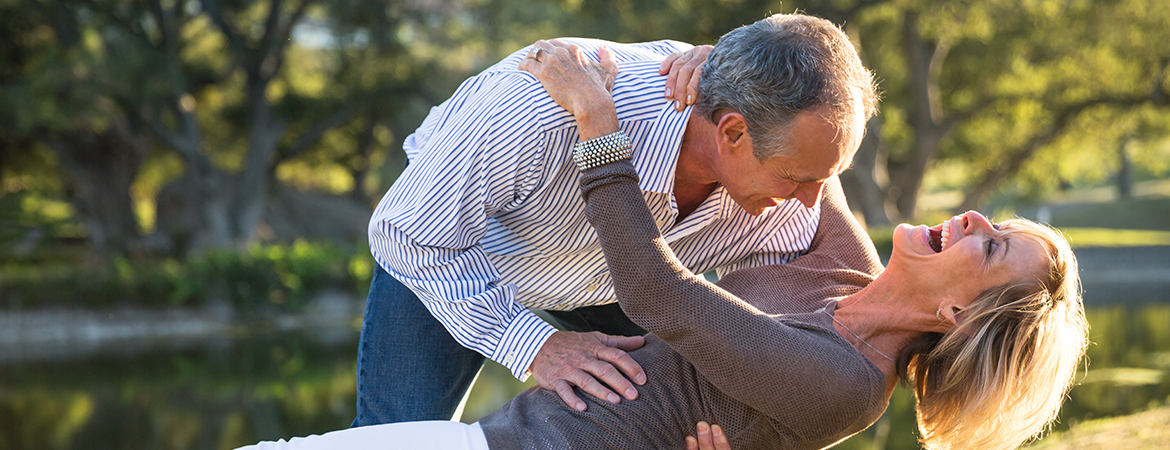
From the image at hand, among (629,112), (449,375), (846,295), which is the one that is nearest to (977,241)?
(846,295)

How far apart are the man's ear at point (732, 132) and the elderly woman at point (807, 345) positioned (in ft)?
0.87

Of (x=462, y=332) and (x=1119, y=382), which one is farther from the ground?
(x=462, y=332)

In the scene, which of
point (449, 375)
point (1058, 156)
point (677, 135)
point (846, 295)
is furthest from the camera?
point (1058, 156)

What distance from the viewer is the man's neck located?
88.6 inches

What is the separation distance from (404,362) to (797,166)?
1151 mm

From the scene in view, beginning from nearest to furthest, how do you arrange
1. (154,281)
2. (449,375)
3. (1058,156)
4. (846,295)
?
1. (846,295)
2. (449,375)
3. (154,281)
4. (1058,156)

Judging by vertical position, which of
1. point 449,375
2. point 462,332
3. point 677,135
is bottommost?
point 449,375

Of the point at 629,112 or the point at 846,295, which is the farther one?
the point at 846,295

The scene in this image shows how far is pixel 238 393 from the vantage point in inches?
340

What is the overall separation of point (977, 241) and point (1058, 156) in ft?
85.1

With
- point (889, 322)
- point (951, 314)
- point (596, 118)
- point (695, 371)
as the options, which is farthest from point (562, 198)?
point (951, 314)

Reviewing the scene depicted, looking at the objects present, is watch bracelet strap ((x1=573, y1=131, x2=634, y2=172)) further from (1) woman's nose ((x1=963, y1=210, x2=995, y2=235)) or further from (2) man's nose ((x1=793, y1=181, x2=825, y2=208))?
(1) woman's nose ((x1=963, y1=210, x2=995, y2=235))

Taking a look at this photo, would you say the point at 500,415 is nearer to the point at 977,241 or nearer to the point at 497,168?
the point at 497,168

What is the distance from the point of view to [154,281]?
1259 cm
